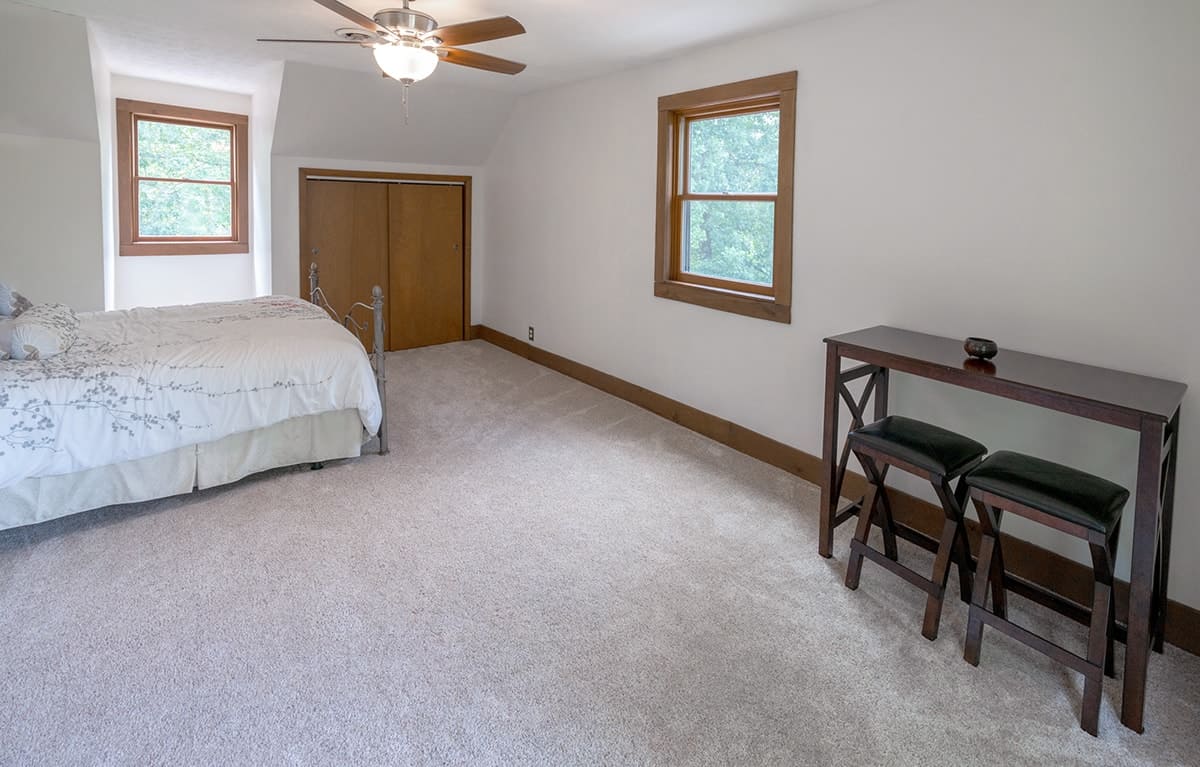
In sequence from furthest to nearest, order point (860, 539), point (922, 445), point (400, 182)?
1. point (400, 182)
2. point (860, 539)
3. point (922, 445)

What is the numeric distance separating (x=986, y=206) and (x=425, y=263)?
496cm

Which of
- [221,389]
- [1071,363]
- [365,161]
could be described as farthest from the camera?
[365,161]

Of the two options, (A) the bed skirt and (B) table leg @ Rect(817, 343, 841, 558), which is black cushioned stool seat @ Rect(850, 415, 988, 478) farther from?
(A) the bed skirt

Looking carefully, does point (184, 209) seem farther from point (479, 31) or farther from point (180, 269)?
point (479, 31)

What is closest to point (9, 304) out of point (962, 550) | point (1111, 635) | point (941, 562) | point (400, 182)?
point (400, 182)

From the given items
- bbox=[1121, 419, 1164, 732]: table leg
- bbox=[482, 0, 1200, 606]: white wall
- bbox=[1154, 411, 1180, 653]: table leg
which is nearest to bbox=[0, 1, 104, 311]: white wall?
bbox=[482, 0, 1200, 606]: white wall

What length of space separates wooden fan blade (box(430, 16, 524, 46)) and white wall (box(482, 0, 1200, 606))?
5.22 feet

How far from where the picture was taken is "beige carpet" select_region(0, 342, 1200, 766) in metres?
1.91

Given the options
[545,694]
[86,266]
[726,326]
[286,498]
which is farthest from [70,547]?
[726,326]

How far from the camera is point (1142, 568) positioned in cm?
197

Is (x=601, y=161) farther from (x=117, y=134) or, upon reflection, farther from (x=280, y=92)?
(x=117, y=134)

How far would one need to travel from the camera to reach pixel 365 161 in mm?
6086

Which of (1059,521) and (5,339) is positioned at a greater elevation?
(5,339)

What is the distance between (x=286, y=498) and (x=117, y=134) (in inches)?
160
